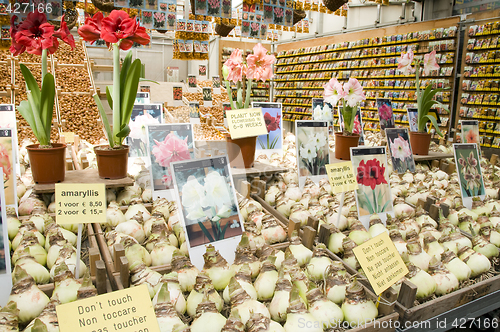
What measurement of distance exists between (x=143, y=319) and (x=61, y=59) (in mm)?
5689

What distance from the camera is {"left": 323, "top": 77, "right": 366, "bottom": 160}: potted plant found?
7.59 ft

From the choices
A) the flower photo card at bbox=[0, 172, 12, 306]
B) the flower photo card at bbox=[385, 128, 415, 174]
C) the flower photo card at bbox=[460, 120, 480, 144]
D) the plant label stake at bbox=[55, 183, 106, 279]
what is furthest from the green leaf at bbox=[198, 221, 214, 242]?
the flower photo card at bbox=[460, 120, 480, 144]

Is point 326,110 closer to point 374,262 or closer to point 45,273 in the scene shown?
point 374,262

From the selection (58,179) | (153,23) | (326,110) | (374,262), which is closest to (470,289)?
(374,262)

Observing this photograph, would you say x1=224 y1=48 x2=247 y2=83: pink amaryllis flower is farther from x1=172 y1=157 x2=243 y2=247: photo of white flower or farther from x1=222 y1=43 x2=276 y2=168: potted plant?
x1=172 y1=157 x2=243 y2=247: photo of white flower

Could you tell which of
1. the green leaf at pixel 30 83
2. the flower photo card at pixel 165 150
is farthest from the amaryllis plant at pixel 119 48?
the green leaf at pixel 30 83

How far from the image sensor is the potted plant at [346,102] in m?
2.31

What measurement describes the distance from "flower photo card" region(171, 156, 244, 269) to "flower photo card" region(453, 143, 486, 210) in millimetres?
1489

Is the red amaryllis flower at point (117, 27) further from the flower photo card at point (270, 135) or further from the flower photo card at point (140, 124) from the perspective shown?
the flower photo card at point (270, 135)

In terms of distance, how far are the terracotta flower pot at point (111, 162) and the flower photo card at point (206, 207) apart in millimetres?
592

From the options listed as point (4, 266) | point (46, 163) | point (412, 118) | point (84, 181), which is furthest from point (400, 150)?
point (4, 266)

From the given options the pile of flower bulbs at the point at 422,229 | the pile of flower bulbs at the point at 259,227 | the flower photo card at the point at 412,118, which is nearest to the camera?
the pile of flower bulbs at the point at 422,229

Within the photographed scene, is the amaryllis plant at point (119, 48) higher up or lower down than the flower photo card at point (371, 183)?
higher up

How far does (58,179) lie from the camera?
1.67 m
